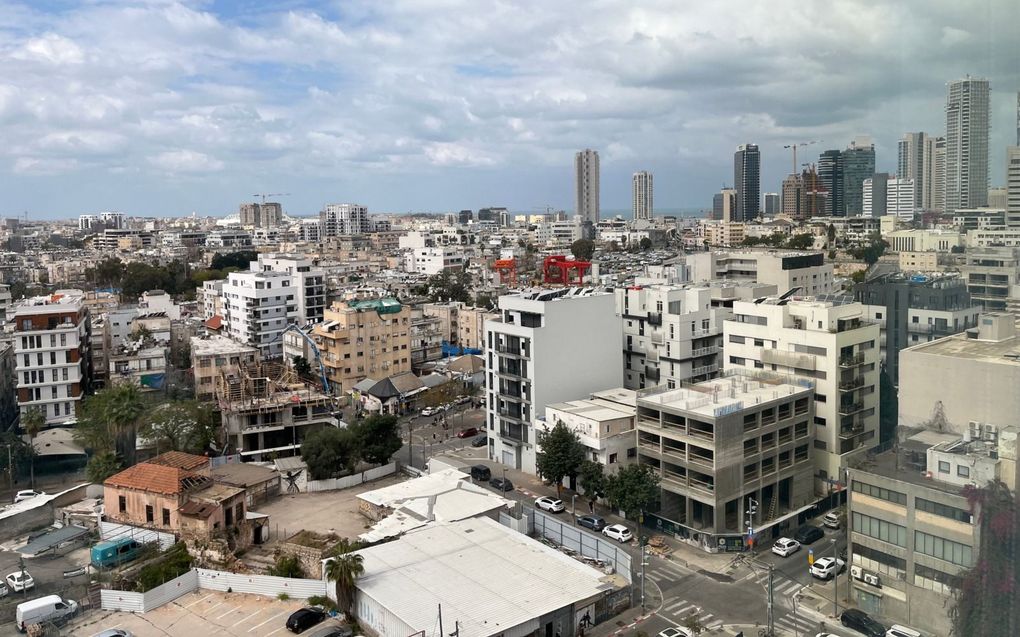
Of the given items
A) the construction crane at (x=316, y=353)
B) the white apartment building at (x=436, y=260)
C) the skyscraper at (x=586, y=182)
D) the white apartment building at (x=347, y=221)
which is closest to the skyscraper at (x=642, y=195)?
the skyscraper at (x=586, y=182)

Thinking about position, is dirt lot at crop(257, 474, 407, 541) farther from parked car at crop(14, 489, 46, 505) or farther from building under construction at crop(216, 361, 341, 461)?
parked car at crop(14, 489, 46, 505)

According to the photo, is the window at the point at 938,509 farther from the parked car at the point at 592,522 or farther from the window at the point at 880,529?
the parked car at the point at 592,522

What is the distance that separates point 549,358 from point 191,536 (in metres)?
5.87

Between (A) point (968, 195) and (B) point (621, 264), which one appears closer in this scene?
(A) point (968, 195)

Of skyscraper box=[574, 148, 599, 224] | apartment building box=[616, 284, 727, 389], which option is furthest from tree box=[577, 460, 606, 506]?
skyscraper box=[574, 148, 599, 224]

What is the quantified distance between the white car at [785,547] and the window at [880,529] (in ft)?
6.01

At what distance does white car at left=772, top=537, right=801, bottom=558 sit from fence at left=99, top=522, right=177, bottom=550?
759 centimetres

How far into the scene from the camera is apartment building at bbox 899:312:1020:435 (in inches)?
141

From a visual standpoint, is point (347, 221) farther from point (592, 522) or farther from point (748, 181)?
point (592, 522)

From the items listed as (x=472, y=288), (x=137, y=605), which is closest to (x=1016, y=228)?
(x=137, y=605)

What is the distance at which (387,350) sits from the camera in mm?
19109

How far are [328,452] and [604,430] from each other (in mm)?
4333

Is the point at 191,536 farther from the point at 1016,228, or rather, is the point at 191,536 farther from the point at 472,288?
the point at 472,288

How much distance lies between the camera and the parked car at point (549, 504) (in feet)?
37.6
